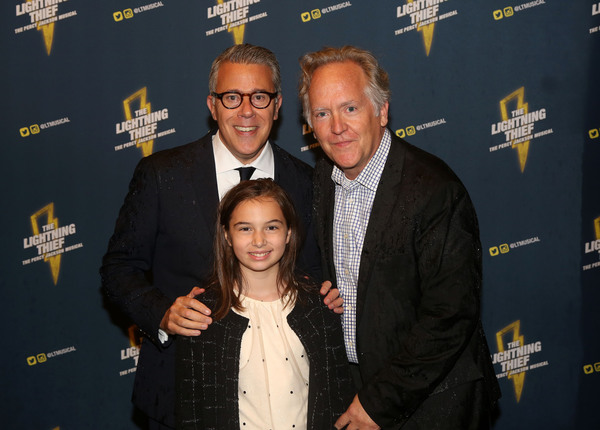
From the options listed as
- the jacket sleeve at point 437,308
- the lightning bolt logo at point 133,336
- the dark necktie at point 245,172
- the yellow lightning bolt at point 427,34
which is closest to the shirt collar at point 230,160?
the dark necktie at point 245,172

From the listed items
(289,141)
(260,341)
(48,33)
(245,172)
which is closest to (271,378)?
(260,341)

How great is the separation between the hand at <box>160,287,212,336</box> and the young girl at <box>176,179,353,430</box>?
0.03m

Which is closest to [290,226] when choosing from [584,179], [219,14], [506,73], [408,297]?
[408,297]

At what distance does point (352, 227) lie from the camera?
6.49 feet

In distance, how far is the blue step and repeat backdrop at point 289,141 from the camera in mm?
3084

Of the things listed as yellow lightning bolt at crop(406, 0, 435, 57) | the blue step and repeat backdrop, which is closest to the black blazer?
the blue step and repeat backdrop

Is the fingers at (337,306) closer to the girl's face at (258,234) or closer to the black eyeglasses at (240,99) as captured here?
the girl's face at (258,234)

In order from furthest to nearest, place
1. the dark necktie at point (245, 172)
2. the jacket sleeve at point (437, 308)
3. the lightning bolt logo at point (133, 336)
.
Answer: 1. the lightning bolt logo at point (133, 336)
2. the dark necktie at point (245, 172)
3. the jacket sleeve at point (437, 308)

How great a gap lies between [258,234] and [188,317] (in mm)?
346

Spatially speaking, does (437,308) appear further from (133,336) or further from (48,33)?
(48,33)

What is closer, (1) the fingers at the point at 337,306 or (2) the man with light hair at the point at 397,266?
(2) the man with light hair at the point at 397,266

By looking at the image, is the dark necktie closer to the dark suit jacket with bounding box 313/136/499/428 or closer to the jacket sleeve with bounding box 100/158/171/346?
the jacket sleeve with bounding box 100/158/171/346

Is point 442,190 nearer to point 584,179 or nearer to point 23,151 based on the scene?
point 584,179

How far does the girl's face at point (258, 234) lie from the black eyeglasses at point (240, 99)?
39 cm
